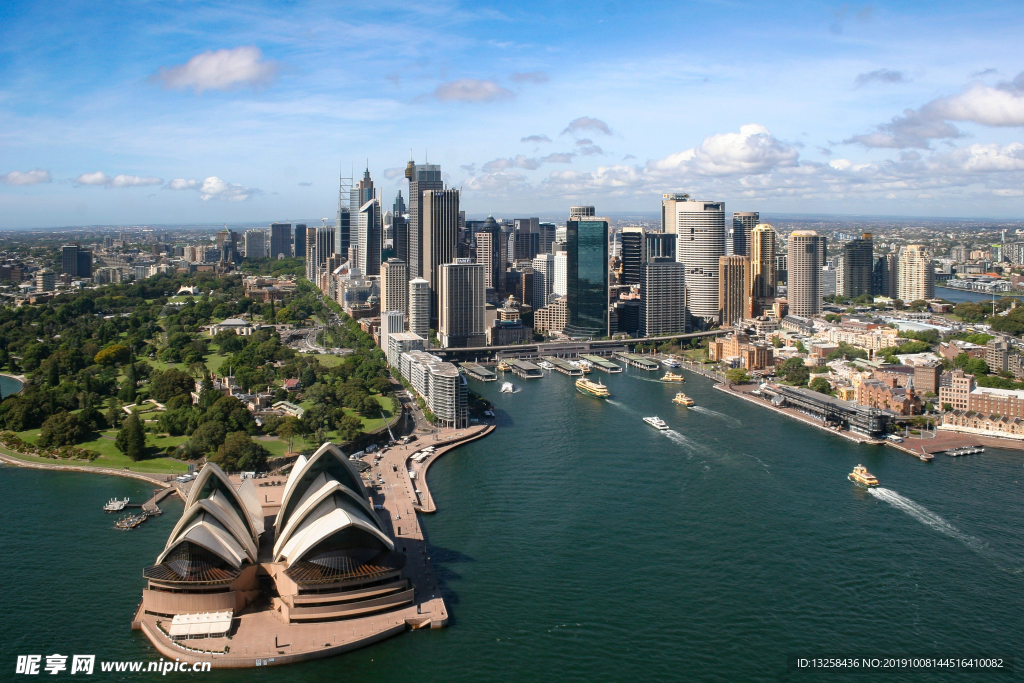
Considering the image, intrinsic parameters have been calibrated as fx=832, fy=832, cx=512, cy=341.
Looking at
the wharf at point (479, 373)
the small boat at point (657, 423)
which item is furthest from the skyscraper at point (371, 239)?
the small boat at point (657, 423)

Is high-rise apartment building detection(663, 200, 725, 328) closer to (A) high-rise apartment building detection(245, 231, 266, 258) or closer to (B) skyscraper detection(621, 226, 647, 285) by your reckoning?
(B) skyscraper detection(621, 226, 647, 285)

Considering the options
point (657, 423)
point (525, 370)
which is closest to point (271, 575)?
point (657, 423)

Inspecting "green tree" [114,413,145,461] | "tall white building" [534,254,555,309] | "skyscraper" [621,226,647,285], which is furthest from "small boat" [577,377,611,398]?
"skyscraper" [621,226,647,285]

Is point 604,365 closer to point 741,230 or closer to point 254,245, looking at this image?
point 741,230

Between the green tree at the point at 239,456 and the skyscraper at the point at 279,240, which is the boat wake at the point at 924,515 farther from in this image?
the skyscraper at the point at 279,240

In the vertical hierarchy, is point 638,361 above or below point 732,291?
below
